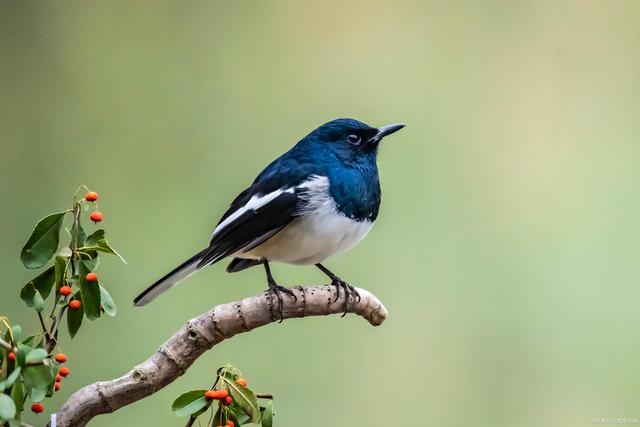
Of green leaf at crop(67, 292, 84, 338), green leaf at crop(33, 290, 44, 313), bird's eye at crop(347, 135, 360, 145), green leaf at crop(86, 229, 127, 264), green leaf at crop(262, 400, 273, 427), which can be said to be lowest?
green leaf at crop(262, 400, 273, 427)

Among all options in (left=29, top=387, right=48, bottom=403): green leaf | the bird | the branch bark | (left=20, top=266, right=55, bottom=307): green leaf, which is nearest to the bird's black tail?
the bird

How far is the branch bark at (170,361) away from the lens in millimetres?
1432

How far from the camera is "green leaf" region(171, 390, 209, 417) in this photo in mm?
1385

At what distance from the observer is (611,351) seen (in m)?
2.66

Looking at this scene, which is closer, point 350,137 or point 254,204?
point 254,204

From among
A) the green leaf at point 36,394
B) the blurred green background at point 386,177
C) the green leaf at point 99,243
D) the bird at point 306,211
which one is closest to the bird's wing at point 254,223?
the bird at point 306,211

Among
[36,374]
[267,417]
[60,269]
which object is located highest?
[60,269]

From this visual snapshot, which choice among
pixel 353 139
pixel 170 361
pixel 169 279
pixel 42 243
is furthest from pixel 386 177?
pixel 42 243

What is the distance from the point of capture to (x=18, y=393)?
Answer: 3.87 feet

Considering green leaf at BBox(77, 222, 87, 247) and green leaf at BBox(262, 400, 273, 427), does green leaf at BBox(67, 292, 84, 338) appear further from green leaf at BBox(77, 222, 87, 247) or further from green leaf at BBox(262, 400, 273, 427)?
green leaf at BBox(262, 400, 273, 427)

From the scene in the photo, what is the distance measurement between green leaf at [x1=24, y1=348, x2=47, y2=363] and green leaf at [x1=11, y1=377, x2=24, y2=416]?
31mm

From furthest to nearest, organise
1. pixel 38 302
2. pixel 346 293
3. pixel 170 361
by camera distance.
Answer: pixel 346 293, pixel 170 361, pixel 38 302

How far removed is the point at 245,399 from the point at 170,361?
0.54 ft

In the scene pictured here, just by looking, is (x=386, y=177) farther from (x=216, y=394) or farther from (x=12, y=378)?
(x=12, y=378)
